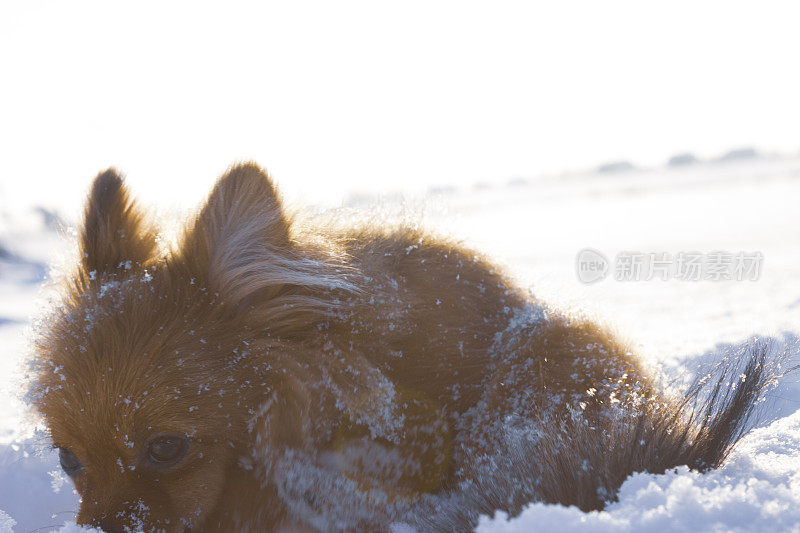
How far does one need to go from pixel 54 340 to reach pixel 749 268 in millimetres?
6784

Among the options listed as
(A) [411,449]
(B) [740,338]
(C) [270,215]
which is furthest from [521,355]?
(B) [740,338]

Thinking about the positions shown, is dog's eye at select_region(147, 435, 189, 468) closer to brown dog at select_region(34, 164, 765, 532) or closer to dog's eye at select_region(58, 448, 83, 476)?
brown dog at select_region(34, 164, 765, 532)

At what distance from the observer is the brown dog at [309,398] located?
1743mm

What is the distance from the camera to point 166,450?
69.0 inches

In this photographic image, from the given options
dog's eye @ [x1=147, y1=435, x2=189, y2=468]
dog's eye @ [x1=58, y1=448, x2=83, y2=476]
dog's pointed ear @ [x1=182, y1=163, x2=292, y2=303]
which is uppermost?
dog's pointed ear @ [x1=182, y1=163, x2=292, y2=303]

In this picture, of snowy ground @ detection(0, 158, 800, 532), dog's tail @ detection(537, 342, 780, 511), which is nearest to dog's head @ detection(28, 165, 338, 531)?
snowy ground @ detection(0, 158, 800, 532)

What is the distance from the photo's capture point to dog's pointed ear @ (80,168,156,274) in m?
2.06

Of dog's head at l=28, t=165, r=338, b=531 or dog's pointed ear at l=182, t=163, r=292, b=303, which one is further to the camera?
dog's pointed ear at l=182, t=163, r=292, b=303

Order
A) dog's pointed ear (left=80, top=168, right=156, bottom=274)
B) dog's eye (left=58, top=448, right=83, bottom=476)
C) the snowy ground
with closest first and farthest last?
the snowy ground < dog's eye (left=58, top=448, right=83, bottom=476) < dog's pointed ear (left=80, top=168, right=156, bottom=274)

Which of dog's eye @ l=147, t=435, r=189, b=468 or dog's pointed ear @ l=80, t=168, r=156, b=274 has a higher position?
dog's pointed ear @ l=80, t=168, r=156, b=274

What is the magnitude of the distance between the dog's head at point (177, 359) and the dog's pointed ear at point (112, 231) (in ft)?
0.20

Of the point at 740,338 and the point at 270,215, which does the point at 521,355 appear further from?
the point at 740,338

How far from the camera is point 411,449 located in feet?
6.15

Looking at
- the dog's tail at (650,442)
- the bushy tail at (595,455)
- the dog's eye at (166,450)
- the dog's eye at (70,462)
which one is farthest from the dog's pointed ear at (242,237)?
the dog's tail at (650,442)
